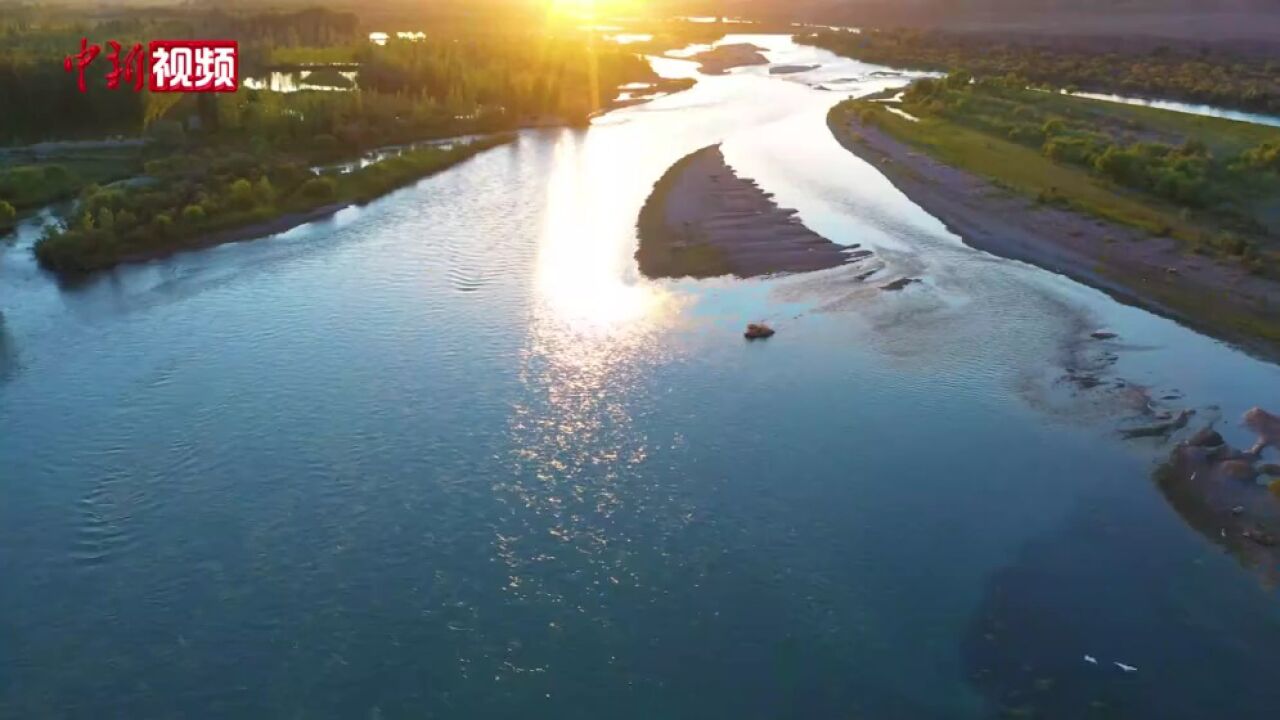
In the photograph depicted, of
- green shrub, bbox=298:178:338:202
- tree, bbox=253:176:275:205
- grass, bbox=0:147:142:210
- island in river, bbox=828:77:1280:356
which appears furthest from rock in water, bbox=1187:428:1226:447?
grass, bbox=0:147:142:210

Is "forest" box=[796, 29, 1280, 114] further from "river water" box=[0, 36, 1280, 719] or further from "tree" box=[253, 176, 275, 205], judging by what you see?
"tree" box=[253, 176, 275, 205]

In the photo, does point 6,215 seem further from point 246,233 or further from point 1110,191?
point 1110,191

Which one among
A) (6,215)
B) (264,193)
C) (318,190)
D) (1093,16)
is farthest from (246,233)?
(1093,16)

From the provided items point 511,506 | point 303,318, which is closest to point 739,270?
point 303,318

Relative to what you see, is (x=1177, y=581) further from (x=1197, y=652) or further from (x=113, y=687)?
(x=113, y=687)

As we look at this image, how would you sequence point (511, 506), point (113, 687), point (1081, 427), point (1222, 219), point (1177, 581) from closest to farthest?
point (113, 687)
point (1177, 581)
point (511, 506)
point (1081, 427)
point (1222, 219)
